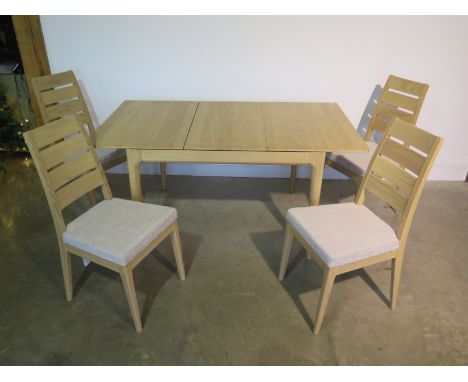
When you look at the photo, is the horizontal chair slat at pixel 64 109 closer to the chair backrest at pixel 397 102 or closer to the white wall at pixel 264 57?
the white wall at pixel 264 57

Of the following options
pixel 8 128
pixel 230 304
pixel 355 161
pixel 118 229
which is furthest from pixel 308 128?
pixel 8 128

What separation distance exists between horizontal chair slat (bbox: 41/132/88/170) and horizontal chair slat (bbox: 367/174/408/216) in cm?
141

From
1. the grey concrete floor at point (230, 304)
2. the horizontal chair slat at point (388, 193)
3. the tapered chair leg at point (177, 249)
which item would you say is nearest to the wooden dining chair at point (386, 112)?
the horizontal chair slat at point (388, 193)

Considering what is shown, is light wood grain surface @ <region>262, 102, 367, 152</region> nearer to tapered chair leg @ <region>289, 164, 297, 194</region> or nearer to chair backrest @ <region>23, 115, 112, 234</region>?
tapered chair leg @ <region>289, 164, 297, 194</region>

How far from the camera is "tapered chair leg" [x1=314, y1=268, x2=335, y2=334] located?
152 centimetres

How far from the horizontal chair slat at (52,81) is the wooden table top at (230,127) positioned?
41 centimetres

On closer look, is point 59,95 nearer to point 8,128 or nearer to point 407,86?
point 8,128

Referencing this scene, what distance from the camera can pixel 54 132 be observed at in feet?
5.25

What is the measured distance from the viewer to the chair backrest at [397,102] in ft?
7.33

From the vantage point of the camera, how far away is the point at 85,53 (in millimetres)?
2545

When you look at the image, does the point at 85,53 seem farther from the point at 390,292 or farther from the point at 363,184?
the point at 390,292

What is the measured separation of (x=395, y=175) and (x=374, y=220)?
0.75 ft

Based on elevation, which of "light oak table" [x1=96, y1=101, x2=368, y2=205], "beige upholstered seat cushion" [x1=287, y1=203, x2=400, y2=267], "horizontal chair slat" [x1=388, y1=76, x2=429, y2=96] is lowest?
"beige upholstered seat cushion" [x1=287, y1=203, x2=400, y2=267]

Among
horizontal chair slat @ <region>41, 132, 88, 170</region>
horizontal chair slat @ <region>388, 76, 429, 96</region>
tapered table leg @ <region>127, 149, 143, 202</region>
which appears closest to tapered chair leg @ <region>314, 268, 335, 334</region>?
tapered table leg @ <region>127, 149, 143, 202</region>
